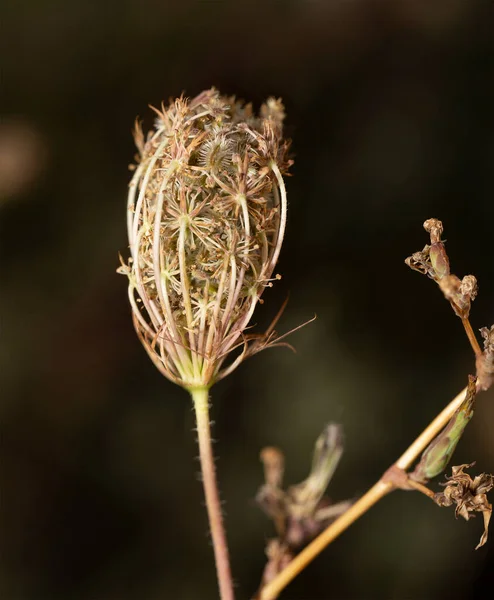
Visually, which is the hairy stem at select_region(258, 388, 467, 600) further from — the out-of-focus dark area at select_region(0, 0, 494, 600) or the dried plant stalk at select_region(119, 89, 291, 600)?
the out-of-focus dark area at select_region(0, 0, 494, 600)

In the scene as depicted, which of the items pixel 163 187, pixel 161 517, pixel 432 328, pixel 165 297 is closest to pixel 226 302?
pixel 165 297

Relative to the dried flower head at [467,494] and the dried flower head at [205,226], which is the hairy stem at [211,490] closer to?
the dried flower head at [205,226]

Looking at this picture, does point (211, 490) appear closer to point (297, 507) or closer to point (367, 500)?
point (367, 500)

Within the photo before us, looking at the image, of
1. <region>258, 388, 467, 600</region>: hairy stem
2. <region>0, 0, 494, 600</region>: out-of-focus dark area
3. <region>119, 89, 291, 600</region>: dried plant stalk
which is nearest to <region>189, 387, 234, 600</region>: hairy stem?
<region>119, 89, 291, 600</region>: dried plant stalk

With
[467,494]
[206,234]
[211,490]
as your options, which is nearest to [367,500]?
[467,494]

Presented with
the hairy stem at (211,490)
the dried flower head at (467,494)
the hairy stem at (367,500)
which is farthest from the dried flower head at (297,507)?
the dried flower head at (467,494)

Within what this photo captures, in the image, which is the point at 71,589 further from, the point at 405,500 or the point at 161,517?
the point at 405,500
